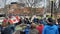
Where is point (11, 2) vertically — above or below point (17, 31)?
above

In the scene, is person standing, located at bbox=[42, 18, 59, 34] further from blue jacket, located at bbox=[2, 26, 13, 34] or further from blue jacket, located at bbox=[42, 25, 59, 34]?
blue jacket, located at bbox=[2, 26, 13, 34]

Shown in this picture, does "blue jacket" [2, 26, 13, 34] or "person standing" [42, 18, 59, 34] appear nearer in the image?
"person standing" [42, 18, 59, 34]

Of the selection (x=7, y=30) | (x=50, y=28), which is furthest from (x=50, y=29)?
(x=7, y=30)

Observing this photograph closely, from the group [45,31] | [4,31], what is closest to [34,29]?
[45,31]

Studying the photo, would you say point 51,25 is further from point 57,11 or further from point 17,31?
point 57,11

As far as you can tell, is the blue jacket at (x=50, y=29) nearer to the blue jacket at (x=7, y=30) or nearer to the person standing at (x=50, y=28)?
the person standing at (x=50, y=28)

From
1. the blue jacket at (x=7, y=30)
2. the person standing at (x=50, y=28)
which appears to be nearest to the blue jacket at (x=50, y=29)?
the person standing at (x=50, y=28)

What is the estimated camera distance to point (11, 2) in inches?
555

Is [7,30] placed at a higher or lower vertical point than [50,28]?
lower

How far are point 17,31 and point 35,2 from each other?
5.54 metres

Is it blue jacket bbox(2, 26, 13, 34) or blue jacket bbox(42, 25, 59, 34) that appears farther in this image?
blue jacket bbox(2, 26, 13, 34)

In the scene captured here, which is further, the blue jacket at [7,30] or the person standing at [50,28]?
the blue jacket at [7,30]

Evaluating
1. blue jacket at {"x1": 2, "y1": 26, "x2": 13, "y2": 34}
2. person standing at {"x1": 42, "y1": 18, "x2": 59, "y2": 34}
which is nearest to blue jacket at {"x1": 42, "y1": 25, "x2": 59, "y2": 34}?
person standing at {"x1": 42, "y1": 18, "x2": 59, "y2": 34}

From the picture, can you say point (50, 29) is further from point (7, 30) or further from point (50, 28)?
point (7, 30)
